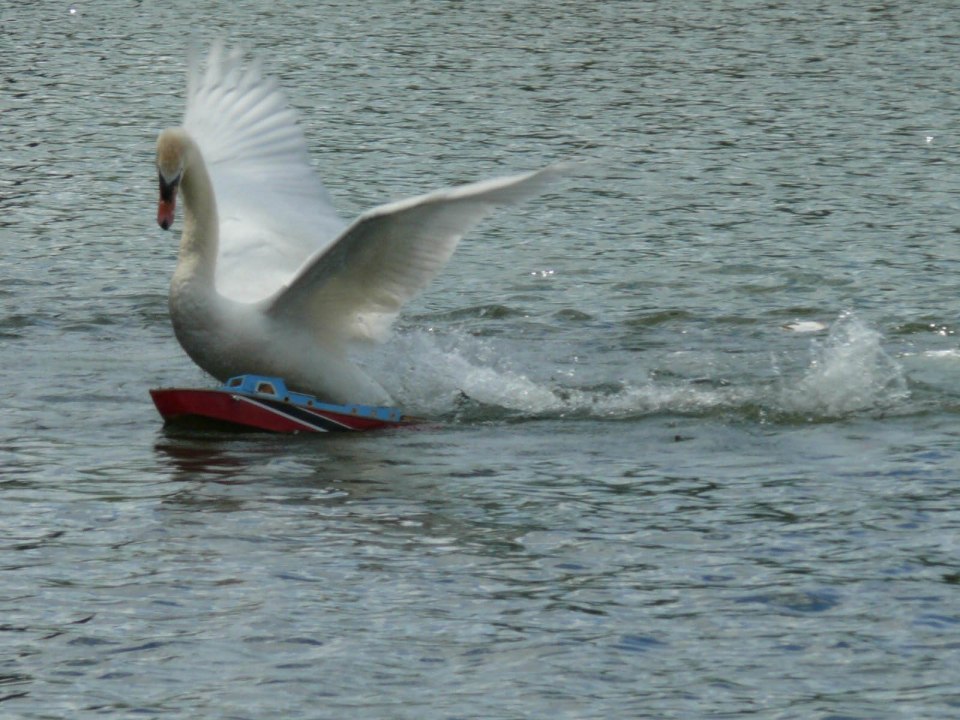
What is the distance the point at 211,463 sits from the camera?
978cm

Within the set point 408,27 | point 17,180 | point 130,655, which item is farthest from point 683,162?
point 130,655

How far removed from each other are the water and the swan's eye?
1.12m

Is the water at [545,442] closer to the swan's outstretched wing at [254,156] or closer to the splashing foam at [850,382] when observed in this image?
the splashing foam at [850,382]

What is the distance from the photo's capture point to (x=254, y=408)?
1008cm

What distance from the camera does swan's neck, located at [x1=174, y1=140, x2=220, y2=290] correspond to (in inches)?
394

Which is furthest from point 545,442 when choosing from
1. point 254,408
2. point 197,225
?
point 197,225

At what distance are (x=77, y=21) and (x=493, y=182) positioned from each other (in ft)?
57.4

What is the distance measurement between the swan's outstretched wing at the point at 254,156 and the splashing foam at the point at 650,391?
34.8 inches

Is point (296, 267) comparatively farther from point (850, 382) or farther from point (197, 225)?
point (850, 382)

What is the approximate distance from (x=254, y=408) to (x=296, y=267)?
120 cm

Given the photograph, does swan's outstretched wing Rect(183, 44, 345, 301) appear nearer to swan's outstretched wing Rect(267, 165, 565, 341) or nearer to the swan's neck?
the swan's neck

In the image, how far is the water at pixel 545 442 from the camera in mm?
7027

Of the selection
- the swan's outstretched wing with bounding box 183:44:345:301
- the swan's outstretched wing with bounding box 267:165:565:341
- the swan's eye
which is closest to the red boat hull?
the swan's outstretched wing with bounding box 267:165:565:341

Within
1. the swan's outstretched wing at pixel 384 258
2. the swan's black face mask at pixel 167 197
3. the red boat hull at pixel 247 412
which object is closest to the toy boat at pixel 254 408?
the red boat hull at pixel 247 412
